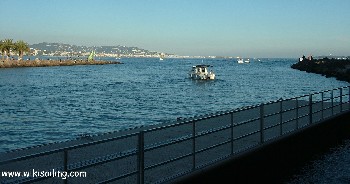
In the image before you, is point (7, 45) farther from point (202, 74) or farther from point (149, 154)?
point (149, 154)

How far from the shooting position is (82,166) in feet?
21.6

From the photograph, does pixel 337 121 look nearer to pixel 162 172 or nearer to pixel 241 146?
pixel 241 146

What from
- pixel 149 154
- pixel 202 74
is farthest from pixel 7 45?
pixel 149 154

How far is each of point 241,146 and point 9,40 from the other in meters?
161

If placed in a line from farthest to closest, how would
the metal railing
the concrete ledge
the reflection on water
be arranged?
the reflection on water → the concrete ledge → the metal railing

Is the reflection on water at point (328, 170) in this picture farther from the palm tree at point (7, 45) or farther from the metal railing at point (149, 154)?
the palm tree at point (7, 45)

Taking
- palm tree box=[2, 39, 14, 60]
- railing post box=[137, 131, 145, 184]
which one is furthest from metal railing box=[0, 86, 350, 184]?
palm tree box=[2, 39, 14, 60]

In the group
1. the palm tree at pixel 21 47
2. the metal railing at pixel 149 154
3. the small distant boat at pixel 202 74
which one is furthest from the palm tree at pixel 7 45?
the metal railing at pixel 149 154

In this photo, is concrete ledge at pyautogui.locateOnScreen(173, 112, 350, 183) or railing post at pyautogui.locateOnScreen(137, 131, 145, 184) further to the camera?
concrete ledge at pyautogui.locateOnScreen(173, 112, 350, 183)

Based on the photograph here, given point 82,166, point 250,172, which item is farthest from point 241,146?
point 82,166

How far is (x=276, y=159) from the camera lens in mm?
12109

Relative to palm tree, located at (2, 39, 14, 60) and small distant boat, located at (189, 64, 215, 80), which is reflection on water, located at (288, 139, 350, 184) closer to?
small distant boat, located at (189, 64, 215, 80)

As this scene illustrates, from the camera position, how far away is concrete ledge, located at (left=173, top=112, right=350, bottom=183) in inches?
373

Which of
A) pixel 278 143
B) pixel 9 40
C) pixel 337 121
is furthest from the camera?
pixel 9 40
